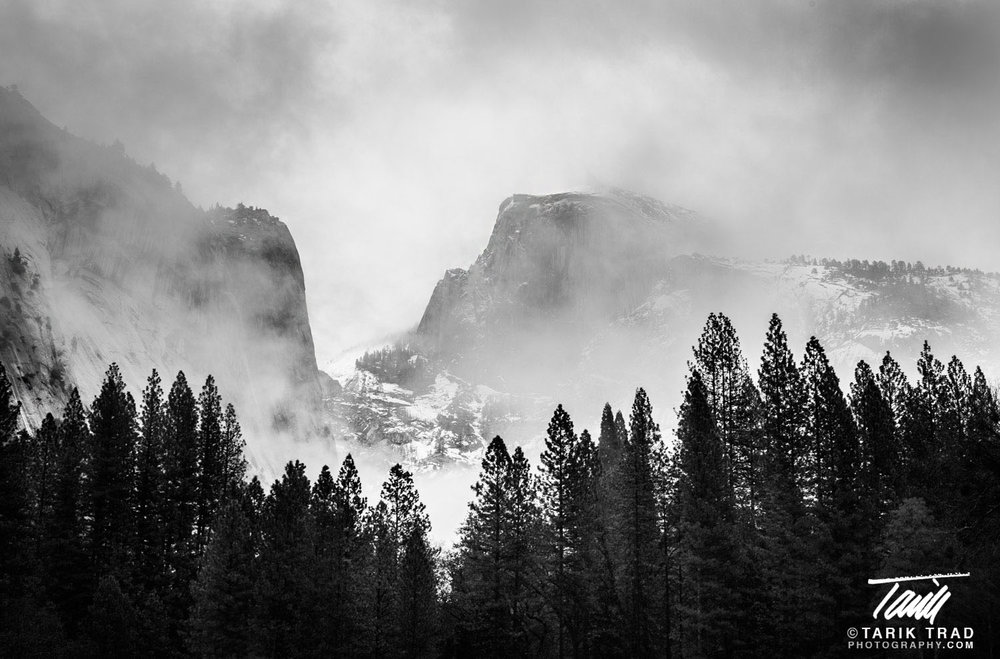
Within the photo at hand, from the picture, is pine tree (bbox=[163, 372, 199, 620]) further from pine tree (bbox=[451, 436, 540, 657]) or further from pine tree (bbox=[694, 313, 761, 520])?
pine tree (bbox=[694, 313, 761, 520])

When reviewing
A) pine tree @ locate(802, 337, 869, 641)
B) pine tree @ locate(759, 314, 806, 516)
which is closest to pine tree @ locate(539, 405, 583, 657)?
pine tree @ locate(759, 314, 806, 516)

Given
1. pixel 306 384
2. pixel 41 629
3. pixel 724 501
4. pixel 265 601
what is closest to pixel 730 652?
pixel 724 501

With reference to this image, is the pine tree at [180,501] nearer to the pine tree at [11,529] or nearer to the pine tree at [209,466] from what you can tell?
the pine tree at [209,466]

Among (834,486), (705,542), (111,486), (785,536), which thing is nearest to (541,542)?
(705,542)

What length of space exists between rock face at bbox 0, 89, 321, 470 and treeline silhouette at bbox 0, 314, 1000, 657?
4563 cm

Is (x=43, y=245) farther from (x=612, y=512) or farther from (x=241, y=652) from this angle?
(x=612, y=512)

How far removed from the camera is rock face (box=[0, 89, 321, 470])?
320 feet

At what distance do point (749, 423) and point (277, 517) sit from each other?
101ft

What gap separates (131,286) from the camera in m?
128

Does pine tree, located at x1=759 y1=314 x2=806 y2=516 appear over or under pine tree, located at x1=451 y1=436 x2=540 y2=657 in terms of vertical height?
over

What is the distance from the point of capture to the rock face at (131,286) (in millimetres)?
97562

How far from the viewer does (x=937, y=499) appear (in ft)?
131

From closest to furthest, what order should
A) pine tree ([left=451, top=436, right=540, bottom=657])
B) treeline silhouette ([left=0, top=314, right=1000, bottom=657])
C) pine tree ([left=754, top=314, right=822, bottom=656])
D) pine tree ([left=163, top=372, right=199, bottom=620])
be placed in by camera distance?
pine tree ([left=754, top=314, right=822, bottom=656])
treeline silhouette ([left=0, top=314, right=1000, bottom=657])
pine tree ([left=451, top=436, right=540, bottom=657])
pine tree ([left=163, top=372, right=199, bottom=620])

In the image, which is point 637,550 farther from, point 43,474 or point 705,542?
point 43,474
